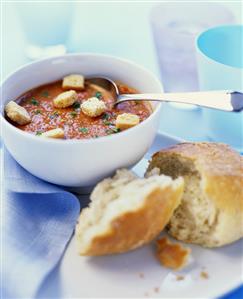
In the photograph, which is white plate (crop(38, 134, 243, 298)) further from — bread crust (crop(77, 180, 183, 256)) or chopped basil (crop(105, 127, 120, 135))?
chopped basil (crop(105, 127, 120, 135))

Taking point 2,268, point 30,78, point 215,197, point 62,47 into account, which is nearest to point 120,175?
point 215,197

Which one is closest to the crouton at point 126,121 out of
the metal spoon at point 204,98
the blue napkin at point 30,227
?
the metal spoon at point 204,98

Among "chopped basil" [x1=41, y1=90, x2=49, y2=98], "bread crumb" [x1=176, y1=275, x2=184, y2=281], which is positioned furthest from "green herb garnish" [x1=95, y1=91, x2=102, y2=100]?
"bread crumb" [x1=176, y1=275, x2=184, y2=281]

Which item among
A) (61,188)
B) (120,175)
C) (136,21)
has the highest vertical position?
(120,175)

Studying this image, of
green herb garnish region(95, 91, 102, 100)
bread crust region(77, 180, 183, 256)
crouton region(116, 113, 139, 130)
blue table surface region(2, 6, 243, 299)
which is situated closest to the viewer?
bread crust region(77, 180, 183, 256)

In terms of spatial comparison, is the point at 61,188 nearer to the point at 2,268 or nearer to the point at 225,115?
the point at 2,268

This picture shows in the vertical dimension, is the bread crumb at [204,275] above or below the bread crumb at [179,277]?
below

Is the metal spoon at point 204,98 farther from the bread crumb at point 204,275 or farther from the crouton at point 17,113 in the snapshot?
the bread crumb at point 204,275
